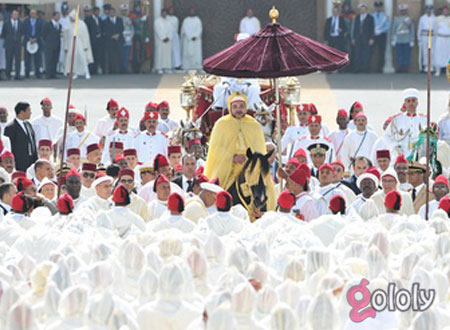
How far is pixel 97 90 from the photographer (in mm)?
28297

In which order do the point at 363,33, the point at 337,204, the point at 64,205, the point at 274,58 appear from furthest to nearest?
1. the point at 363,33
2. the point at 274,58
3. the point at 337,204
4. the point at 64,205

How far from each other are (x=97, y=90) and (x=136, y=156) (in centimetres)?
1224

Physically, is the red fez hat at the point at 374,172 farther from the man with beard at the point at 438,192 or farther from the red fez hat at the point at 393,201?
the red fez hat at the point at 393,201

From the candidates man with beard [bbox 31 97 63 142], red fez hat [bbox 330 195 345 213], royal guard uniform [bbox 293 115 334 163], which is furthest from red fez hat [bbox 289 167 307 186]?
man with beard [bbox 31 97 63 142]

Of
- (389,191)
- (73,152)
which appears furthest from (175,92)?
(389,191)

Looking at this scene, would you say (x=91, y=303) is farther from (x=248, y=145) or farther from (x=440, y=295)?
(x=248, y=145)

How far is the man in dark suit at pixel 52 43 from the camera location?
30672mm

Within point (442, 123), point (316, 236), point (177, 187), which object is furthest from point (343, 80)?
point (316, 236)

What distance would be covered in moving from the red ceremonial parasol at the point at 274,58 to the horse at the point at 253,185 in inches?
31.8

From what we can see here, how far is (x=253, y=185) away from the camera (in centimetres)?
1383

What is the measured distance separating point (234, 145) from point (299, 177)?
119 centimetres

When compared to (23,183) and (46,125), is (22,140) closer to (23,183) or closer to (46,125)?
(46,125)

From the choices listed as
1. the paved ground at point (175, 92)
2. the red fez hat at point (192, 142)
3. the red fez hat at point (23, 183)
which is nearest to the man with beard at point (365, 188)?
the red fez hat at point (23, 183)

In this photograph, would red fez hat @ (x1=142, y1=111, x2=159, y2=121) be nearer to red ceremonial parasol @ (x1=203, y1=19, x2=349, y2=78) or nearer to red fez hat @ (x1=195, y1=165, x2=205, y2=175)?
red fez hat @ (x1=195, y1=165, x2=205, y2=175)
